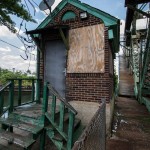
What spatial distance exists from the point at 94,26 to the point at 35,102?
3.85m

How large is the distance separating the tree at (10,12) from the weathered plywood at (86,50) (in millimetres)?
4591

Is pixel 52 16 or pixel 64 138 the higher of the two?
pixel 52 16

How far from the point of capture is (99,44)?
605 centimetres

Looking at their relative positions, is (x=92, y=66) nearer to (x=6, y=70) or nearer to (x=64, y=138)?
(x=64, y=138)

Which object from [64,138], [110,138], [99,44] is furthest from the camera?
[99,44]

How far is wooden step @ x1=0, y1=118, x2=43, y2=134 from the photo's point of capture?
14.8 ft

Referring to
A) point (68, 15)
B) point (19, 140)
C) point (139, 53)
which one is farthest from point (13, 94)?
point (139, 53)

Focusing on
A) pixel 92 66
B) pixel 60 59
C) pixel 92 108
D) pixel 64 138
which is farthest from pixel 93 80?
pixel 64 138

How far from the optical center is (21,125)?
487 cm

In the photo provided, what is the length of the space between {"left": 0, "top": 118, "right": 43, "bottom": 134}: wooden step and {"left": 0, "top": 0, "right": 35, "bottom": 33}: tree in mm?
6510

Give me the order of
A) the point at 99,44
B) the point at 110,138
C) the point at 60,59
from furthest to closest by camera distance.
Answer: the point at 60,59 → the point at 99,44 → the point at 110,138

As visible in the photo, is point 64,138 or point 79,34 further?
point 79,34

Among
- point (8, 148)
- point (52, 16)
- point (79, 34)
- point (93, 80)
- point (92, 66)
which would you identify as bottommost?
point (8, 148)

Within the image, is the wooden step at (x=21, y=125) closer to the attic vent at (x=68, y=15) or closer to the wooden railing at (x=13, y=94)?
the wooden railing at (x=13, y=94)
